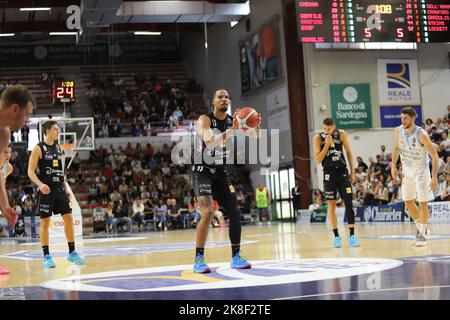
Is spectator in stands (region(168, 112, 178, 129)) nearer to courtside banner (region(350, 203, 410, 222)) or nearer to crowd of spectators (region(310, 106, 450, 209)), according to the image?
crowd of spectators (region(310, 106, 450, 209))

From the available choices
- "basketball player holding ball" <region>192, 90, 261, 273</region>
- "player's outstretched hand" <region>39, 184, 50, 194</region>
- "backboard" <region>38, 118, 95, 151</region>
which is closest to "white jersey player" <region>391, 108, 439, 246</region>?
"basketball player holding ball" <region>192, 90, 261, 273</region>

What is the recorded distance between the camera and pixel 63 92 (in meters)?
23.3

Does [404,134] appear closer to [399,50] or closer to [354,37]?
[354,37]

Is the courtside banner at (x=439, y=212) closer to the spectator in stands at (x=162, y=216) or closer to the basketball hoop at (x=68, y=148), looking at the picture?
the spectator in stands at (x=162, y=216)

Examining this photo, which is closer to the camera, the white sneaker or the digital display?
the white sneaker

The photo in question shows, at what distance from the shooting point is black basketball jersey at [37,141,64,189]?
31.9 feet

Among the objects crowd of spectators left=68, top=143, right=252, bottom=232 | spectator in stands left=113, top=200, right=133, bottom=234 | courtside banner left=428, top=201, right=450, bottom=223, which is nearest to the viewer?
courtside banner left=428, top=201, right=450, bottom=223

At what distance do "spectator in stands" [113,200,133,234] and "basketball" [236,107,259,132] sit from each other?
19.0 metres

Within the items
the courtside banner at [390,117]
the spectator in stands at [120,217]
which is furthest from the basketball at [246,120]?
the courtside banner at [390,117]

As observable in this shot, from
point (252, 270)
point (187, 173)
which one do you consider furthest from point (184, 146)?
point (252, 270)

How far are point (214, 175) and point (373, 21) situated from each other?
16628mm

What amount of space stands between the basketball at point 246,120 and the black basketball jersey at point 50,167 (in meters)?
3.56

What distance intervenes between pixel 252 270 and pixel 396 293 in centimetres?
255
